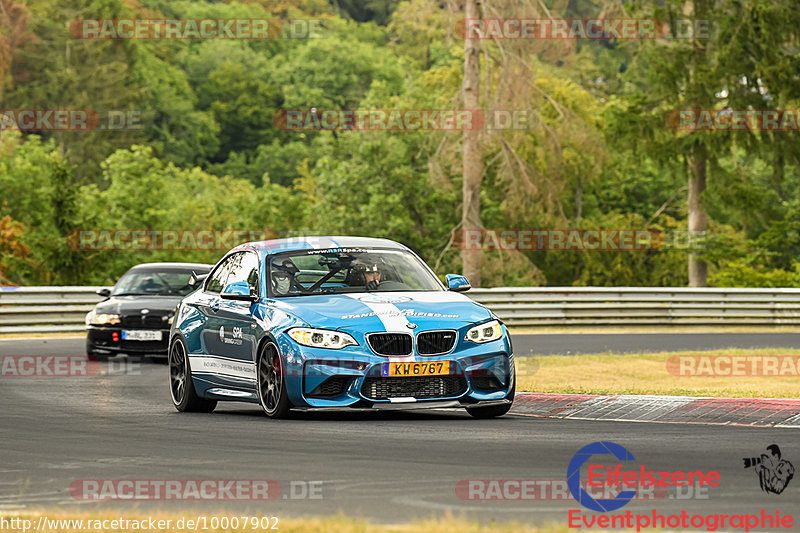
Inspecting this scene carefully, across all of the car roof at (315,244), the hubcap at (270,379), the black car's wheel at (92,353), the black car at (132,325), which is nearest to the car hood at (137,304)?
the black car at (132,325)

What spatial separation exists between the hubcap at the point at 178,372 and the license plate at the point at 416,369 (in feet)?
10.3

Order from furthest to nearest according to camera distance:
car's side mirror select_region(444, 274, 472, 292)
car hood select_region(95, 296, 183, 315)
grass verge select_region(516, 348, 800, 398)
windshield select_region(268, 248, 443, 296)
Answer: car hood select_region(95, 296, 183, 315) → grass verge select_region(516, 348, 800, 398) → car's side mirror select_region(444, 274, 472, 292) → windshield select_region(268, 248, 443, 296)

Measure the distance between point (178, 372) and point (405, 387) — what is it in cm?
345

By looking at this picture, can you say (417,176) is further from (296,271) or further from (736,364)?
(296,271)

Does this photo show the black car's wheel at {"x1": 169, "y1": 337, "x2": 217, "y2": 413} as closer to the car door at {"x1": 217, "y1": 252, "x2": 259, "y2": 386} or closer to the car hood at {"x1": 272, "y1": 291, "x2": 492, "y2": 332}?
the car door at {"x1": 217, "y1": 252, "x2": 259, "y2": 386}

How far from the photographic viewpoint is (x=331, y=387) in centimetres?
1250

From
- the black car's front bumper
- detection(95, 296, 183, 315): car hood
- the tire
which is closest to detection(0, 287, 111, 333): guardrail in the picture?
the tire

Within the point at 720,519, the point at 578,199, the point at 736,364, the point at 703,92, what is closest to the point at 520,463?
the point at 720,519

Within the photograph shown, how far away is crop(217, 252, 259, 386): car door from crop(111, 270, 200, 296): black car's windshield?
30.9 ft

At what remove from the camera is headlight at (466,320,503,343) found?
12.7 meters

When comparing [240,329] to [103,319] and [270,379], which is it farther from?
[103,319]

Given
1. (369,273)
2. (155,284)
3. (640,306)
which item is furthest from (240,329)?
(640,306)

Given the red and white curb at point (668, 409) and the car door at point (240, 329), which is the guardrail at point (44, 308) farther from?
the red and white curb at point (668, 409)

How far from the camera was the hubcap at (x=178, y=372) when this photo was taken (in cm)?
1483
